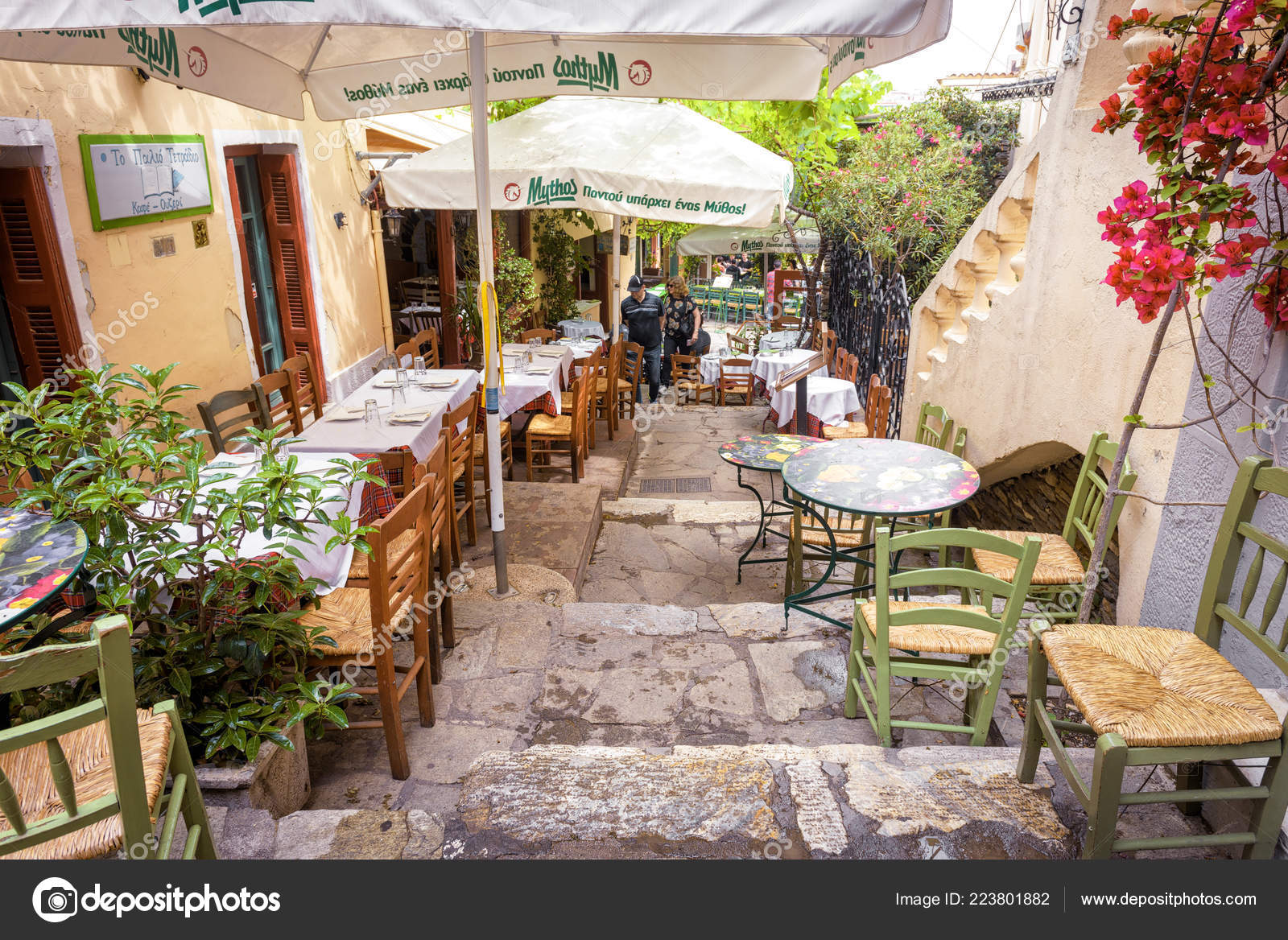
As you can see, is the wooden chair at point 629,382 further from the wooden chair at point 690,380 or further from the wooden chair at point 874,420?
the wooden chair at point 874,420

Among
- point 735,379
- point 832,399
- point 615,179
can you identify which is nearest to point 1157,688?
point 615,179

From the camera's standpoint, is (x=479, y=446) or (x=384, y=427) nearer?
(x=384, y=427)

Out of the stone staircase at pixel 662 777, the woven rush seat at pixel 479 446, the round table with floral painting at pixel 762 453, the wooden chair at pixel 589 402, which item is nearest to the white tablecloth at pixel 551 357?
the wooden chair at pixel 589 402

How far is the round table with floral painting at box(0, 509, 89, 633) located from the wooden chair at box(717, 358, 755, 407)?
849cm

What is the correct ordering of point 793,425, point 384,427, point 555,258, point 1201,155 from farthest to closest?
point 555,258 < point 793,425 < point 384,427 < point 1201,155

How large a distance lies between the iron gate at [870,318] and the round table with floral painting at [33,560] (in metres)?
5.66

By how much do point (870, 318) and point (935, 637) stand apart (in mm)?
5640

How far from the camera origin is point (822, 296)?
12.2 metres

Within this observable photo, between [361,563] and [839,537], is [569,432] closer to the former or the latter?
[839,537]

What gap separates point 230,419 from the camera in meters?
5.04

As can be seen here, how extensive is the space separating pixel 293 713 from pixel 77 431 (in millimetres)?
1128

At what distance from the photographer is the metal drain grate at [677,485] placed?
6.99m
